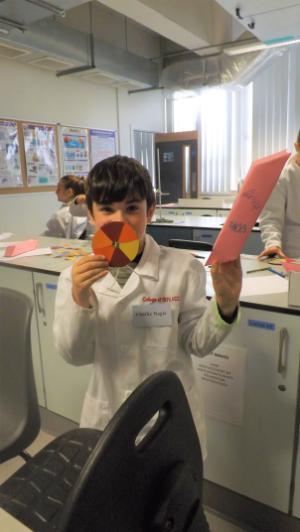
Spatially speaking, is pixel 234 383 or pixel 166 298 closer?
pixel 166 298

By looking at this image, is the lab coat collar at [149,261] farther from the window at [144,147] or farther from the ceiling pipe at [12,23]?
the window at [144,147]

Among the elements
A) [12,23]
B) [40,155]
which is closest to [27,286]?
[12,23]

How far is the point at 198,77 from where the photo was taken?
5.63 m

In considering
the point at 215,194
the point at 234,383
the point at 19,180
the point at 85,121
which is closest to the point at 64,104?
the point at 85,121

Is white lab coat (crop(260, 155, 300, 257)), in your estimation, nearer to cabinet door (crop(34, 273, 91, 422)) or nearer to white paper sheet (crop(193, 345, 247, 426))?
white paper sheet (crop(193, 345, 247, 426))

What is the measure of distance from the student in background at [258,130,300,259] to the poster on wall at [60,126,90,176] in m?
4.00

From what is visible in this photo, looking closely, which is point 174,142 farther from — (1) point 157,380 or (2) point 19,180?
(1) point 157,380

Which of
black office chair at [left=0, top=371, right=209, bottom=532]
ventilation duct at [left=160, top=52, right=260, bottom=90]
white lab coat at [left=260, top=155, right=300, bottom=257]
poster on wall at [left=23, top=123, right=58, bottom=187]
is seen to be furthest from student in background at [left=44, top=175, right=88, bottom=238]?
ventilation duct at [left=160, top=52, right=260, bottom=90]

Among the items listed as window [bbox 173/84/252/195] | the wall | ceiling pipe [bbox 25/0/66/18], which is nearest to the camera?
ceiling pipe [bbox 25/0/66/18]

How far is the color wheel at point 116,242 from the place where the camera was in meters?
0.80

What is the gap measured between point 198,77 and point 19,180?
2.97 meters

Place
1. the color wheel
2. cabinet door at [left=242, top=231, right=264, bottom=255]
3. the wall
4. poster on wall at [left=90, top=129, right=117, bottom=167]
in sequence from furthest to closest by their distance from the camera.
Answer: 1. poster on wall at [left=90, top=129, right=117, bottom=167]
2. the wall
3. cabinet door at [left=242, top=231, right=264, bottom=255]
4. the color wheel

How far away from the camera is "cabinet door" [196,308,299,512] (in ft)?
4.33

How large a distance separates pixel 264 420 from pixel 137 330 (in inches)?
27.8
